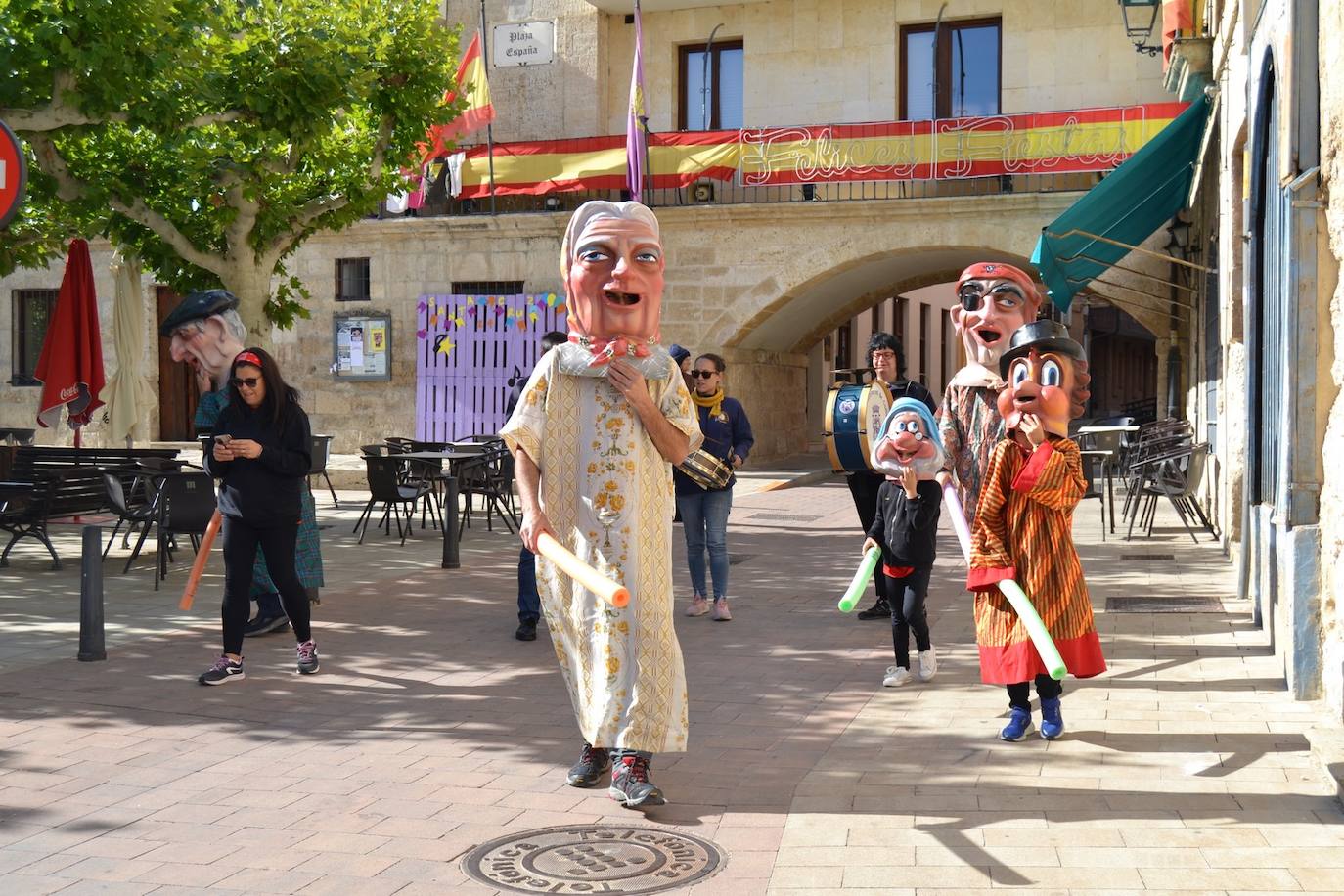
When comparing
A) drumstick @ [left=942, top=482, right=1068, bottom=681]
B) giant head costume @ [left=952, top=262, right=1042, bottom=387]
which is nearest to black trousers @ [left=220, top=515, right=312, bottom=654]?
drumstick @ [left=942, top=482, right=1068, bottom=681]

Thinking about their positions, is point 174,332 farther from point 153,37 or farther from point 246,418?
point 153,37

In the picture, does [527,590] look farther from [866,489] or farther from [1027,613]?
[1027,613]

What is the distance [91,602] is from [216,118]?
17.4 feet

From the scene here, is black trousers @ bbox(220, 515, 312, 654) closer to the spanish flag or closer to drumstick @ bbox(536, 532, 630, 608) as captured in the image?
drumstick @ bbox(536, 532, 630, 608)

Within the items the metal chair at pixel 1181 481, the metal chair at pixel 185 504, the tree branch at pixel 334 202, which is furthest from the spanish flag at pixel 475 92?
the metal chair at pixel 185 504

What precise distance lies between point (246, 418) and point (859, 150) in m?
14.8

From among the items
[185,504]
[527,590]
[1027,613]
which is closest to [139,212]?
[185,504]

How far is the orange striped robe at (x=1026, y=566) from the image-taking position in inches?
218

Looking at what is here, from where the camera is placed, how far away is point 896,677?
22.5 ft

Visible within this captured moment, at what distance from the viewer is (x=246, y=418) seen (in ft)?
23.1

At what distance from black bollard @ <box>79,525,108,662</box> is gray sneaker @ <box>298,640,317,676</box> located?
1090mm

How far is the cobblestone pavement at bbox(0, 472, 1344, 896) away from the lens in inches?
167

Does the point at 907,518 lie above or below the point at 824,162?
below

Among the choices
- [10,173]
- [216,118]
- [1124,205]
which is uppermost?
[216,118]
